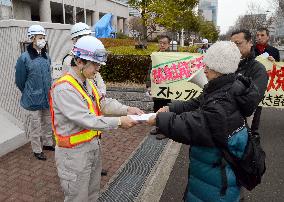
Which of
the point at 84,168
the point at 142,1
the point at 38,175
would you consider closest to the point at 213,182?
the point at 84,168

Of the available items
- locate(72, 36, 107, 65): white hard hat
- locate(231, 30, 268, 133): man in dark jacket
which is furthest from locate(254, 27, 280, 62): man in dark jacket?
locate(72, 36, 107, 65): white hard hat

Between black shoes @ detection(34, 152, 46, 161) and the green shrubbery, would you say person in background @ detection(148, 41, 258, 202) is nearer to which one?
black shoes @ detection(34, 152, 46, 161)

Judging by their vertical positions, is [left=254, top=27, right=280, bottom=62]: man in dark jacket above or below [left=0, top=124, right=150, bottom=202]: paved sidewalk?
above

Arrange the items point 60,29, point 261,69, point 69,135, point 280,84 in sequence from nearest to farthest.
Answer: point 69,135, point 261,69, point 60,29, point 280,84

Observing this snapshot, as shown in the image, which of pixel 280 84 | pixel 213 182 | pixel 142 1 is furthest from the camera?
pixel 142 1

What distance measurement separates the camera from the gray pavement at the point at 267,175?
13.9ft

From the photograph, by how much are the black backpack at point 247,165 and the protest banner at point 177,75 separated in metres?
5.01

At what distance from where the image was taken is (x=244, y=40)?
4281 millimetres

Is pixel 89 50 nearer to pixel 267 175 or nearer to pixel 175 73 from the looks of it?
pixel 267 175

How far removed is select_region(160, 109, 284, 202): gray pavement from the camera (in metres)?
4.22

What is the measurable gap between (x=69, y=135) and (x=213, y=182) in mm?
1282

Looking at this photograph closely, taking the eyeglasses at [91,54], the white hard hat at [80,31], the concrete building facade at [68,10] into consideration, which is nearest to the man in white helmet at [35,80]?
the white hard hat at [80,31]

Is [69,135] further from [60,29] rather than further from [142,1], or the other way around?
[142,1]

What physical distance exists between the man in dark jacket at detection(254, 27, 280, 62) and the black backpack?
4612 millimetres
